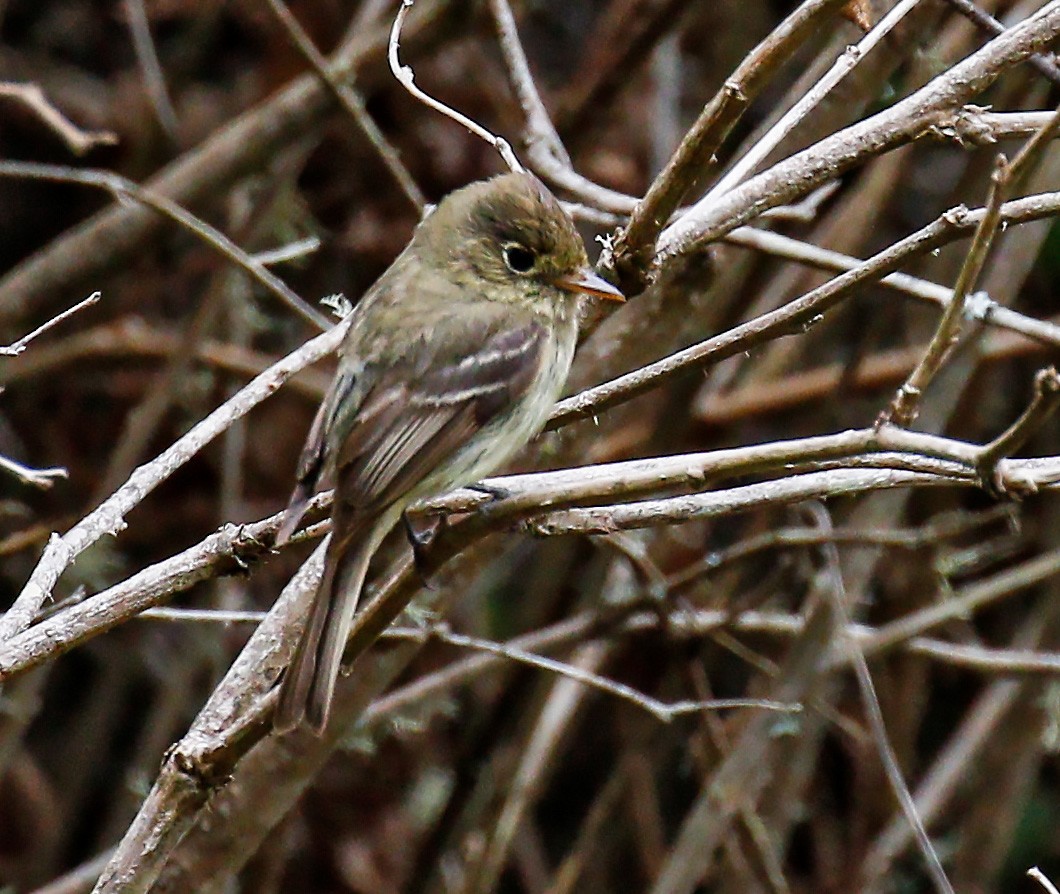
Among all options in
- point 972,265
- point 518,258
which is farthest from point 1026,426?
point 518,258

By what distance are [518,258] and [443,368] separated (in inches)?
13.9

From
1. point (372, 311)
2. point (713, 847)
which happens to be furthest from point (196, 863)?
point (713, 847)

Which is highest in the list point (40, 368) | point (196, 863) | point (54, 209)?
point (54, 209)

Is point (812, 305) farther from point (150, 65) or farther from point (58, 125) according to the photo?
point (150, 65)

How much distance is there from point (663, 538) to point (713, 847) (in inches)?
36.8

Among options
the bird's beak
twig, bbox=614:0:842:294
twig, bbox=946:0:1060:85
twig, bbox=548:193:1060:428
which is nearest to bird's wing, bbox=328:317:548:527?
the bird's beak

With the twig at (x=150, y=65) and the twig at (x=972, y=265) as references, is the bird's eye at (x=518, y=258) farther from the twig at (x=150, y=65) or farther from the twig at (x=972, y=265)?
the twig at (x=150, y=65)

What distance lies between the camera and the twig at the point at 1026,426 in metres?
1.85

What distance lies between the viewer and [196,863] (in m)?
3.47

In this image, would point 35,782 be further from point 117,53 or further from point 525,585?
point 117,53

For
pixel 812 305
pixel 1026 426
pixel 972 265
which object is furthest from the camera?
pixel 812 305

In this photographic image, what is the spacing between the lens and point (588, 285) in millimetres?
3199

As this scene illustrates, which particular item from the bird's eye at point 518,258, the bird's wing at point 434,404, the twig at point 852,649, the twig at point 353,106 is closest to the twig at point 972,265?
the bird's wing at point 434,404

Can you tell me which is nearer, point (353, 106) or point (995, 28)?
point (995, 28)
